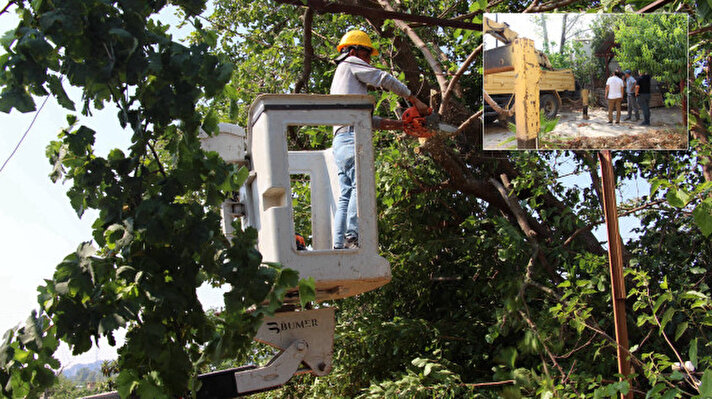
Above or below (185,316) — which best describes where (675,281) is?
below

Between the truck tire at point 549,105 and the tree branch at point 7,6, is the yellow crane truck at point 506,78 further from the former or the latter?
the tree branch at point 7,6

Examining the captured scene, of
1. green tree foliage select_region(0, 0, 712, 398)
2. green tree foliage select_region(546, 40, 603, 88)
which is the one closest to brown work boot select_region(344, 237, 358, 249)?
green tree foliage select_region(0, 0, 712, 398)

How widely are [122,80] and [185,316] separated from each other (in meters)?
0.93

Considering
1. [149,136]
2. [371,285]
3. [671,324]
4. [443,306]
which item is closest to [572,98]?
[371,285]

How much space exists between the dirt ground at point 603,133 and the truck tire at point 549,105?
0.04 m

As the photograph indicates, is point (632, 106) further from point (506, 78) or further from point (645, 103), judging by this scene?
point (506, 78)

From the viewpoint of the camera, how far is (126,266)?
3361 millimetres

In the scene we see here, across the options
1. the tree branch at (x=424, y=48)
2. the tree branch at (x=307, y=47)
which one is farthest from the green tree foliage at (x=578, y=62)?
the tree branch at (x=307, y=47)

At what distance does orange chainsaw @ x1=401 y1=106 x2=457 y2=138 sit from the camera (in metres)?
5.47

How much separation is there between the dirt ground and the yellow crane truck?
11 centimetres

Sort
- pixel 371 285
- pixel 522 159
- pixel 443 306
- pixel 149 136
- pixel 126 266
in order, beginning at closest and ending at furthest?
pixel 126 266 → pixel 149 136 → pixel 371 285 → pixel 522 159 → pixel 443 306

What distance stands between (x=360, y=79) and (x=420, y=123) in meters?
0.50

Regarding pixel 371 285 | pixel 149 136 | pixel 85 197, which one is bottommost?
pixel 371 285

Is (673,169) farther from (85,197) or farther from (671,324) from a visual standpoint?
(85,197)
